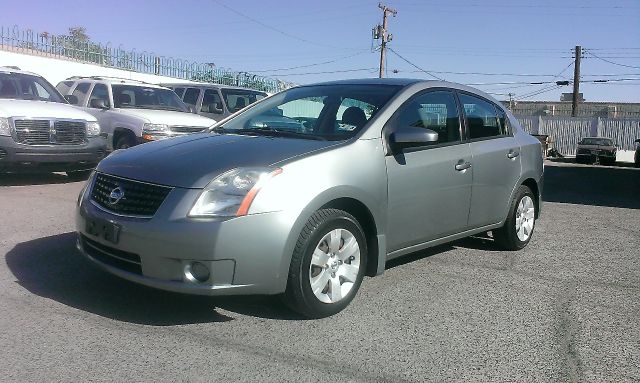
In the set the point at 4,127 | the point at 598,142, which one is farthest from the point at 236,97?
the point at 598,142

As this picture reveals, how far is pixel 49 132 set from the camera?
31.1 feet

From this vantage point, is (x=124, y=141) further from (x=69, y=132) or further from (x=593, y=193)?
(x=593, y=193)

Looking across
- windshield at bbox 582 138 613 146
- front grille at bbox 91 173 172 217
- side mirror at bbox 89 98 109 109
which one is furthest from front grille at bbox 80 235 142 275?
windshield at bbox 582 138 613 146

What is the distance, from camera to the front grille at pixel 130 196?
3820 mm

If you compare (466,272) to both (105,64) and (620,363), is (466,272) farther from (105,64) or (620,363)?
(105,64)

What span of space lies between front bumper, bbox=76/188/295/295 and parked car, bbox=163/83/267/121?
32.1ft

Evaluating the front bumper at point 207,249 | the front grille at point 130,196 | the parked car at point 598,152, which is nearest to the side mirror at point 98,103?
the front grille at point 130,196

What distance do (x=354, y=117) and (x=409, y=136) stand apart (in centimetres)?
50

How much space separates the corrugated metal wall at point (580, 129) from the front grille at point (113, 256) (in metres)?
39.9

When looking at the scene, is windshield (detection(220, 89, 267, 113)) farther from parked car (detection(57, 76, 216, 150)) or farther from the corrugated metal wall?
the corrugated metal wall

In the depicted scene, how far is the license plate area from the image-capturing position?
389cm

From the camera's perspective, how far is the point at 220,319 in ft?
13.4

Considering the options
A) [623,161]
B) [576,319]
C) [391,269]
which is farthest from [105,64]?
[623,161]

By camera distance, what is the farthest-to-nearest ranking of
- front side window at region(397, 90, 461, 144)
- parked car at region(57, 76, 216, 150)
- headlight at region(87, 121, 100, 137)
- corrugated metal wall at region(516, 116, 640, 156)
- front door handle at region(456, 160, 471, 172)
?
corrugated metal wall at region(516, 116, 640, 156), parked car at region(57, 76, 216, 150), headlight at region(87, 121, 100, 137), front door handle at region(456, 160, 471, 172), front side window at region(397, 90, 461, 144)
